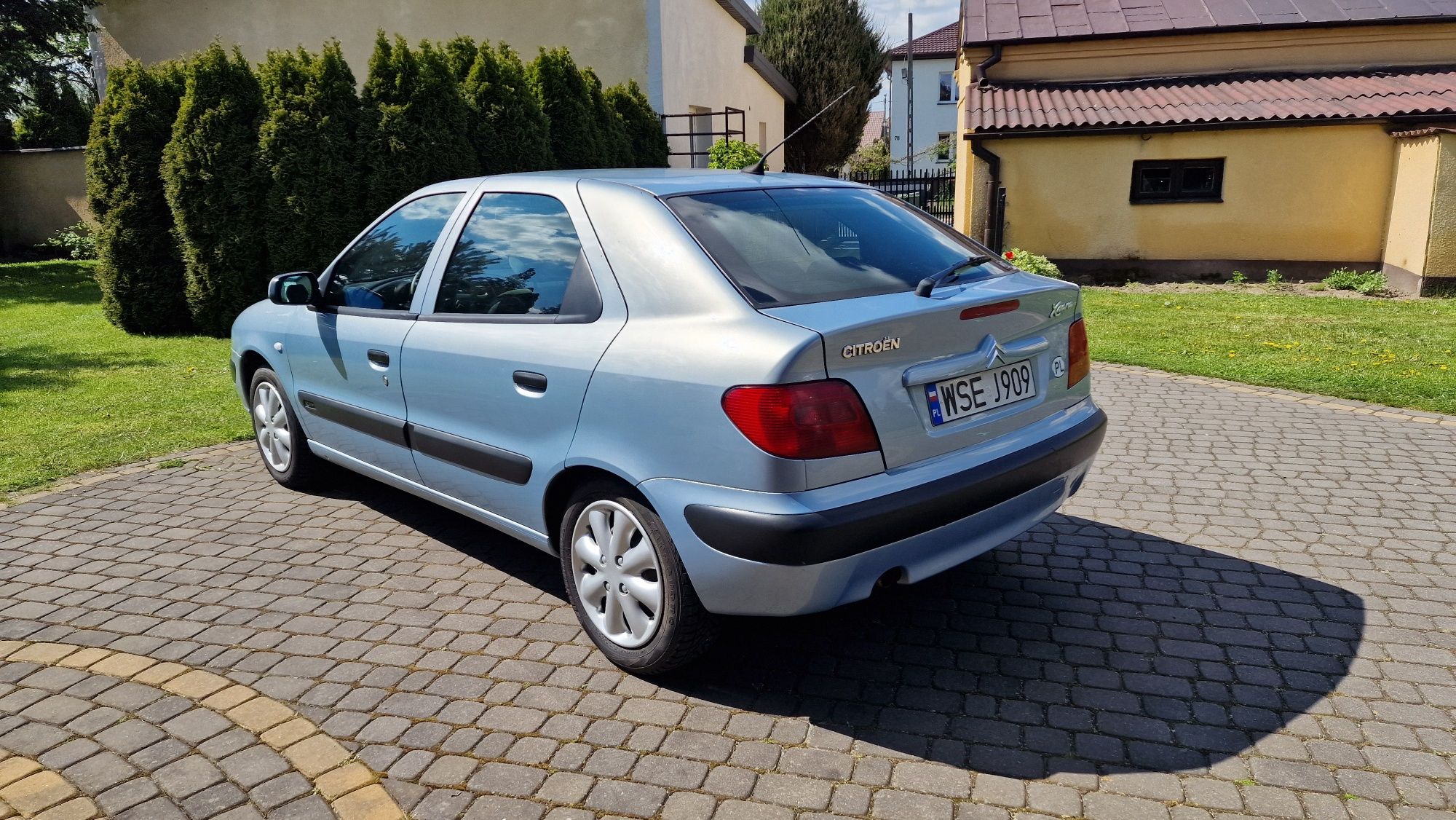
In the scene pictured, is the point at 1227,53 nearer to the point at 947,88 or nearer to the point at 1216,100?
the point at 1216,100

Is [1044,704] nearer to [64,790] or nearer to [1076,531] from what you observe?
[1076,531]

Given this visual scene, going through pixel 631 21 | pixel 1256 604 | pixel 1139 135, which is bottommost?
pixel 1256 604

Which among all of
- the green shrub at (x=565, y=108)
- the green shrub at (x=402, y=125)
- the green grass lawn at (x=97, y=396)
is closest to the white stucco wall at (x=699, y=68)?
the green shrub at (x=565, y=108)

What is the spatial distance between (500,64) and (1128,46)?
10.0 metres

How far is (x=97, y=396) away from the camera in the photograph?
805 centimetres

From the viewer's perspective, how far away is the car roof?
3664 millimetres

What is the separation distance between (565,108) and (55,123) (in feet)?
59.9

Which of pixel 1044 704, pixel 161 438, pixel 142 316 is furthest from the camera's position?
pixel 142 316

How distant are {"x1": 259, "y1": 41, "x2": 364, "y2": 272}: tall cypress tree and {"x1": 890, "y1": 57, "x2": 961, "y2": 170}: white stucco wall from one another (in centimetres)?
4670

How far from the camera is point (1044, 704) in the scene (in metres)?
3.20

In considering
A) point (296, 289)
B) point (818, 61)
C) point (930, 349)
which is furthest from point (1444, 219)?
point (818, 61)

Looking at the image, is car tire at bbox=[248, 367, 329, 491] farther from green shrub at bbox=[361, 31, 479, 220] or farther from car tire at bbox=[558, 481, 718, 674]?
green shrub at bbox=[361, 31, 479, 220]

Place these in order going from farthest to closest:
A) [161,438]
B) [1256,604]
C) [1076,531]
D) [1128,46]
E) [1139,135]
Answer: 1. [1128,46]
2. [1139,135]
3. [161,438]
4. [1076,531]
5. [1256,604]

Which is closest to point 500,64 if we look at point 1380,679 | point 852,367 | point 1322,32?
point 852,367
